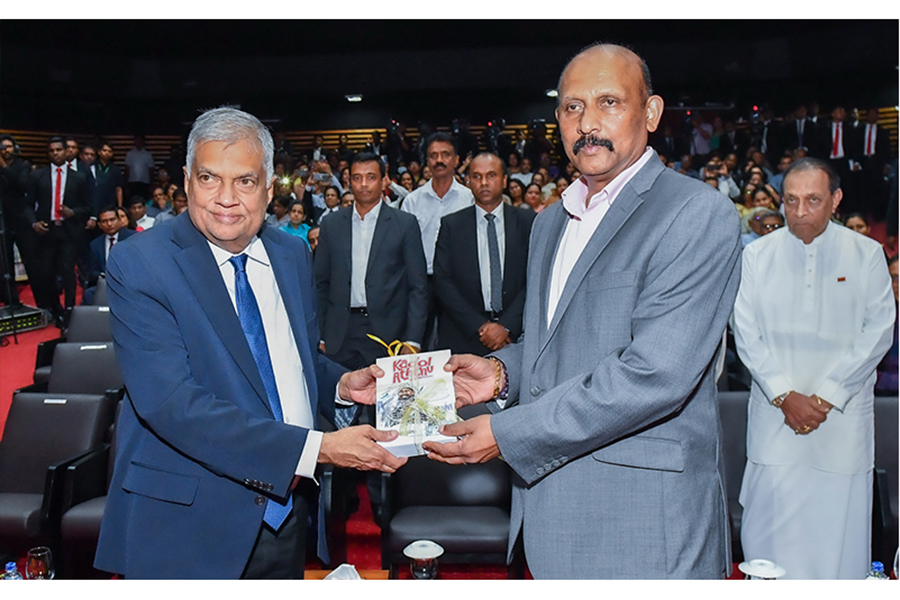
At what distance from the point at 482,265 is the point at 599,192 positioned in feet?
9.65

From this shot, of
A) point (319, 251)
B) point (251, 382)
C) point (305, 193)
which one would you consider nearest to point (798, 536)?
point (251, 382)

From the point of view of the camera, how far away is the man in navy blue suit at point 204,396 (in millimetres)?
1808

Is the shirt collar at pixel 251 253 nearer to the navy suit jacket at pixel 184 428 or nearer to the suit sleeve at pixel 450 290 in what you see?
the navy suit jacket at pixel 184 428

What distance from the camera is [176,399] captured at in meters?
1.77

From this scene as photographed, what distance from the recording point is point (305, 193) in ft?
35.8

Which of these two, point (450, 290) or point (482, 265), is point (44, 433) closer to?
point (450, 290)

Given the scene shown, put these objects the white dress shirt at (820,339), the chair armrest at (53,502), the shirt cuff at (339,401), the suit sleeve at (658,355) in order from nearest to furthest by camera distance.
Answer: the suit sleeve at (658,355) < the shirt cuff at (339,401) < the white dress shirt at (820,339) < the chair armrest at (53,502)

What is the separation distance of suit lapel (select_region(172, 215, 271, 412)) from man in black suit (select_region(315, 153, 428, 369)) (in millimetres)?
2757

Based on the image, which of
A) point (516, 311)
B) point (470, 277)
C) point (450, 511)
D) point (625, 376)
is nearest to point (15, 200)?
point (470, 277)

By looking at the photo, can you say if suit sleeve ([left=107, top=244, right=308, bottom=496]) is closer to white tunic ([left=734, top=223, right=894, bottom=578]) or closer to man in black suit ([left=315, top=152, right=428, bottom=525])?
white tunic ([left=734, top=223, right=894, bottom=578])

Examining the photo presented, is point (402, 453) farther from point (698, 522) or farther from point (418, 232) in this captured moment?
point (418, 232)

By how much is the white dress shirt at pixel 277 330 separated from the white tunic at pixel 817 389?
6.76 feet

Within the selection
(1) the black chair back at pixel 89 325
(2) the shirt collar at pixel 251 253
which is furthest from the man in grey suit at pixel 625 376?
(1) the black chair back at pixel 89 325

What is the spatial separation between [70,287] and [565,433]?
825cm
